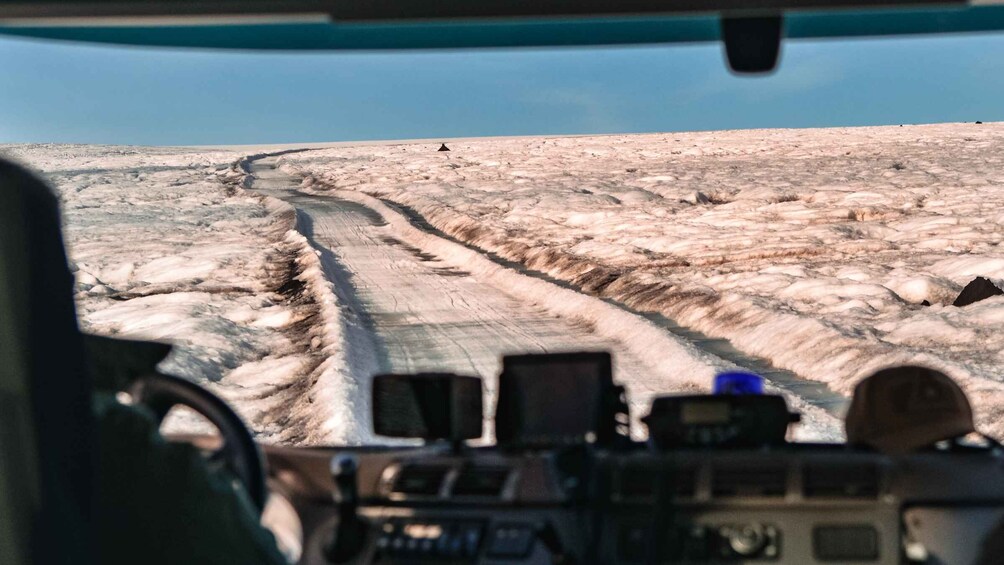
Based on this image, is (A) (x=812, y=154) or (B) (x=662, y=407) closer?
(B) (x=662, y=407)

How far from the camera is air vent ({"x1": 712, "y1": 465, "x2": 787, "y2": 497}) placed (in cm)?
287

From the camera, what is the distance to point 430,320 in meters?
12.1

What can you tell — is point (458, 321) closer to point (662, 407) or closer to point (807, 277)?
point (807, 277)

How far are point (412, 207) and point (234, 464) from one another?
26979mm

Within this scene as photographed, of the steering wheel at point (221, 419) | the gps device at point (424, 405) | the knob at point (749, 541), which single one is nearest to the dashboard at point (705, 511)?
the knob at point (749, 541)

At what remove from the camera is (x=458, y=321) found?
12.0 metres

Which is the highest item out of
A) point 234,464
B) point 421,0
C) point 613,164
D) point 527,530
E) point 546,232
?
point 613,164

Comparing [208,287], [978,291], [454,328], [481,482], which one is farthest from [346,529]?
[208,287]

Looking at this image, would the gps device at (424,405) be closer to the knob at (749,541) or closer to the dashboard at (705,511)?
the dashboard at (705,511)

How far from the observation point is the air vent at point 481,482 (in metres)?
2.98

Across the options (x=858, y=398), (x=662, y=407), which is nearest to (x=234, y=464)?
(x=662, y=407)

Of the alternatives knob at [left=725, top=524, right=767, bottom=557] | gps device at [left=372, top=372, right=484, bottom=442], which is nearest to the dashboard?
knob at [left=725, top=524, right=767, bottom=557]

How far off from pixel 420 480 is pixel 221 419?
2.79 feet

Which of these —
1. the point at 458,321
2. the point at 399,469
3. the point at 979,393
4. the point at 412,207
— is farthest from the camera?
the point at 412,207
